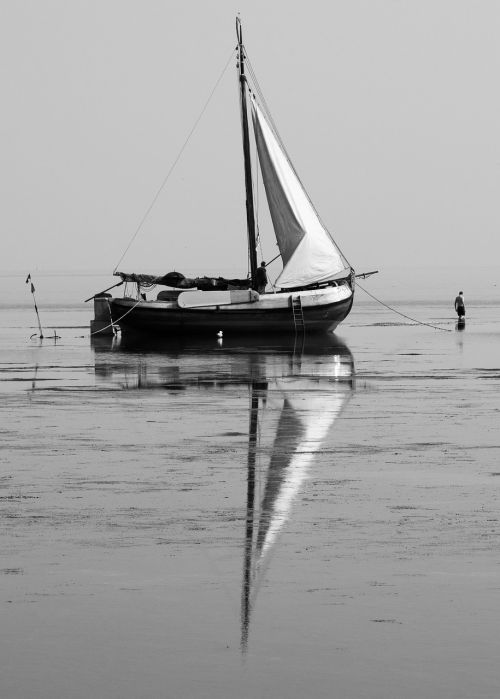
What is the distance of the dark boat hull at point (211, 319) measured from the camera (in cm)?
5175

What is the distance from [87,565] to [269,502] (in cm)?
321

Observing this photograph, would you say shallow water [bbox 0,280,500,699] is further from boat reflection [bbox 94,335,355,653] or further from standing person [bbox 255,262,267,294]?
standing person [bbox 255,262,267,294]

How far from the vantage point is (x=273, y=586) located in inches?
396

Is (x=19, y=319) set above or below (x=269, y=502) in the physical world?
below

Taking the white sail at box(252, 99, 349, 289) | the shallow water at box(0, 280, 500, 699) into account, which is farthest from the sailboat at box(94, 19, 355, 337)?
the shallow water at box(0, 280, 500, 699)

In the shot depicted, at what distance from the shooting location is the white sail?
182ft

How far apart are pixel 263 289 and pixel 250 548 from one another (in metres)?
44.3

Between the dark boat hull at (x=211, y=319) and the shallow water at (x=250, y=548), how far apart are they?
2649cm

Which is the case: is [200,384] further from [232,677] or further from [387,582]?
[232,677]

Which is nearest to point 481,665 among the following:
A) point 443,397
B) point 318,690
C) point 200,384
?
point 318,690

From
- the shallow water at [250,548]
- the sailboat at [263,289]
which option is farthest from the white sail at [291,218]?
the shallow water at [250,548]

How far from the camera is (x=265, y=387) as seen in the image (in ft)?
93.1

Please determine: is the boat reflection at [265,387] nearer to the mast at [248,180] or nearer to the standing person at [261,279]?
the standing person at [261,279]

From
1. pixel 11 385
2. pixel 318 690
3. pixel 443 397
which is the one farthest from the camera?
pixel 11 385
